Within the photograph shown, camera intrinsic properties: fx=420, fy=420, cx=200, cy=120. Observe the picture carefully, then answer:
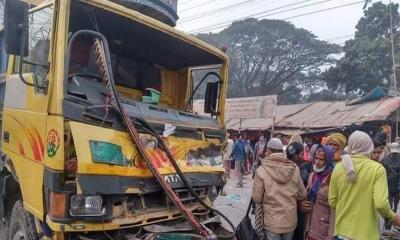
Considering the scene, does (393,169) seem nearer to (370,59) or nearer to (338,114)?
(338,114)

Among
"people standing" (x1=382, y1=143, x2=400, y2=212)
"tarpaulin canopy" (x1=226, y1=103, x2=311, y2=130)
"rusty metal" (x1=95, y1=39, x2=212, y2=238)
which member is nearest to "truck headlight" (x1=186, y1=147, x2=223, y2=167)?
"rusty metal" (x1=95, y1=39, x2=212, y2=238)

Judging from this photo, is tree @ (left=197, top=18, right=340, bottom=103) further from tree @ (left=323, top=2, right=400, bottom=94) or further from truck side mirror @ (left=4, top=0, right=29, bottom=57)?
truck side mirror @ (left=4, top=0, right=29, bottom=57)

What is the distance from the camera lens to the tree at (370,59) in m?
25.6

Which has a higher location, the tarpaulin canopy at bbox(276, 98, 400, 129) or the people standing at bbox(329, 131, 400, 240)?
the tarpaulin canopy at bbox(276, 98, 400, 129)

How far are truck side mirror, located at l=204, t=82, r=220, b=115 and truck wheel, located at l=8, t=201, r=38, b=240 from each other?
2.29 meters

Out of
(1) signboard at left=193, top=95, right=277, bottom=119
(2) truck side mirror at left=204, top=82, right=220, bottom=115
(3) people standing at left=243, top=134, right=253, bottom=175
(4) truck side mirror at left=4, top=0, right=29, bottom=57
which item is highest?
(1) signboard at left=193, top=95, right=277, bottom=119

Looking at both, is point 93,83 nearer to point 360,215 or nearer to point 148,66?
point 148,66

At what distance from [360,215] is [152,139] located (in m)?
1.77

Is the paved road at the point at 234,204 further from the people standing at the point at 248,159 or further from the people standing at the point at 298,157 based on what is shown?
the people standing at the point at 248,159

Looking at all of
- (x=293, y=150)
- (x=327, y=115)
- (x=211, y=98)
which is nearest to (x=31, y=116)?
(x=211, y=98)

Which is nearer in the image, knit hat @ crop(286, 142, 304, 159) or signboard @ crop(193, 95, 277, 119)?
knit hat @ crop(286, 142, 304, 159)

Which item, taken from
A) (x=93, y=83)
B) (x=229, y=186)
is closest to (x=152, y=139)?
(x=93, y=83)

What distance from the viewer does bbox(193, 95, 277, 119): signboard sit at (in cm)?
1664

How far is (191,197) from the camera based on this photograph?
11.6 feet
